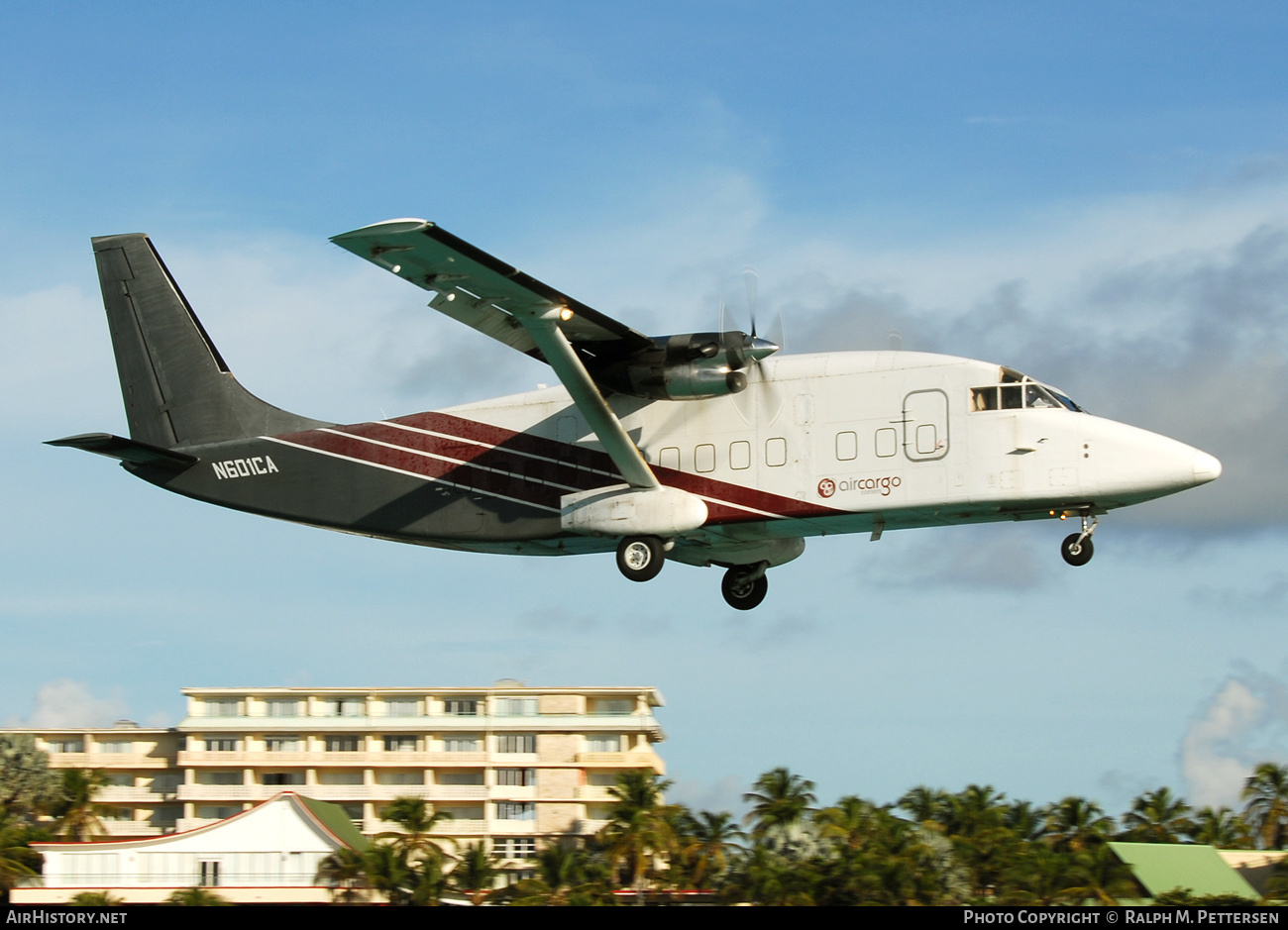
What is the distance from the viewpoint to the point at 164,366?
22703mm

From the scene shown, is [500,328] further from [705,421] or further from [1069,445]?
[1069,445]

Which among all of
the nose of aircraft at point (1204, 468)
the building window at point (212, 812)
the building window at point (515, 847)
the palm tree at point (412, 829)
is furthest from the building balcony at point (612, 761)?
the nose of aircraft at point (1204, 468)

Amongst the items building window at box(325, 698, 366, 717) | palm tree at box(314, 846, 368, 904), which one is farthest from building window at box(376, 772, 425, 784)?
palm tree at box(314, 846, 368, 904)

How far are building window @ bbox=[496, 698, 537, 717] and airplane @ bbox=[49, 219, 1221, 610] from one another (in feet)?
90.4

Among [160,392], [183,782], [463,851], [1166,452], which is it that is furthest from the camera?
[183,782]

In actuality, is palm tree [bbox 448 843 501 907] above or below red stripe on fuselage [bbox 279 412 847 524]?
below

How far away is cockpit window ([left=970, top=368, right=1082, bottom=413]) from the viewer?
17641 mm

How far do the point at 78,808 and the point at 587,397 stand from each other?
37.5 meters

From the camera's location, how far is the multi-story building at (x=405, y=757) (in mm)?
47219

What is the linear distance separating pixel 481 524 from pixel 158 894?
20931mm

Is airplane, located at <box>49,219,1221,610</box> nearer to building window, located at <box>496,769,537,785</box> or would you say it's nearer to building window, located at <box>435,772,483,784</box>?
building window, located at <box>496,769,537,785</box>

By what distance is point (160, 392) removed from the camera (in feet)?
74.1

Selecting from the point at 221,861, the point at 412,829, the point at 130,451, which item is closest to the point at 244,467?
the point at 130,451
